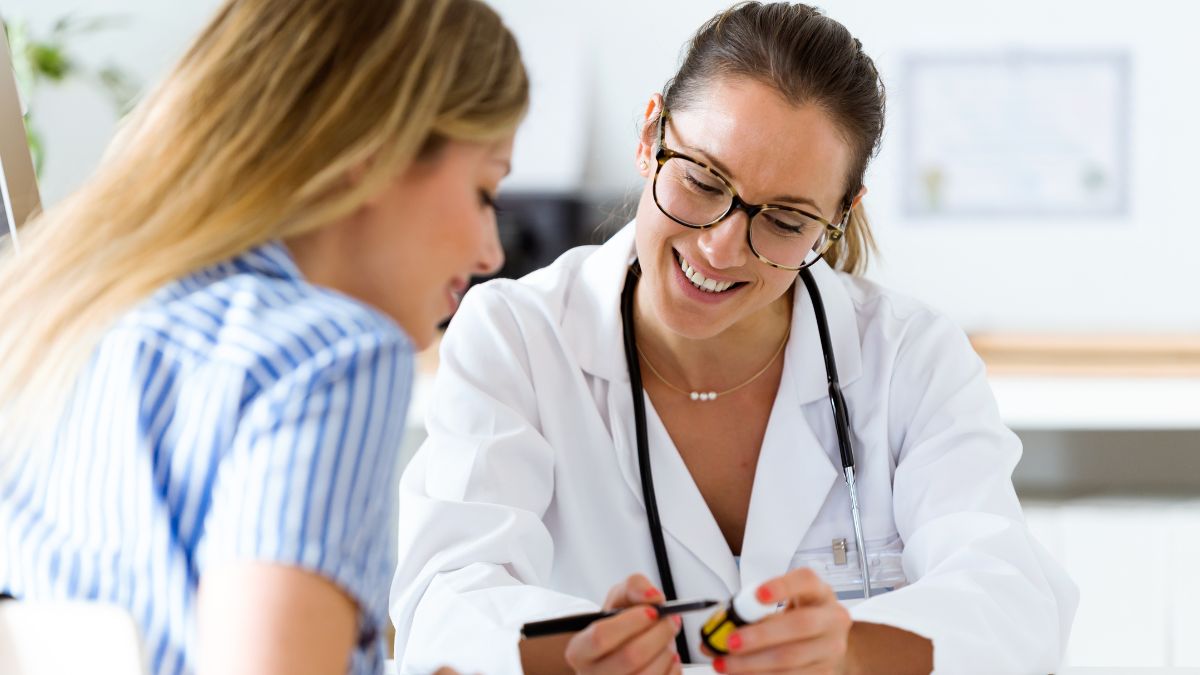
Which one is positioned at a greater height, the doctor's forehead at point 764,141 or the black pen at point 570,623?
the doctor's forehead at point 764,141

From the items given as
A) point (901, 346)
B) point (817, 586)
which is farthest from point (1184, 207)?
point (817, 586)

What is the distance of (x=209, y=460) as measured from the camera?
75 centimetres

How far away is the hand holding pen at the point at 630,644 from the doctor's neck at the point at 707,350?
0.59 meters

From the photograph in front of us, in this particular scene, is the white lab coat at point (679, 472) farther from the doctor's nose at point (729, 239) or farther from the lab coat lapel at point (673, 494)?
the doctor's nose at point (729, 239)

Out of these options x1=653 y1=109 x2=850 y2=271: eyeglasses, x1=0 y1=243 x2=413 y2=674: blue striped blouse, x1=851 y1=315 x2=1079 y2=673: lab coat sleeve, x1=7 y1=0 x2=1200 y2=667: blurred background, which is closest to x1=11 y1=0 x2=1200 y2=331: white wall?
x1=7 y1=0 x2=1200 y2=667: blurred background

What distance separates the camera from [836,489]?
156 centimetres

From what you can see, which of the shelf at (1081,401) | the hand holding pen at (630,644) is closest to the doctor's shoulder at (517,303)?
the hand holding pen at (630,644)

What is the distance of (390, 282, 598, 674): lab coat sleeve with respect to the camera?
4.00 ft

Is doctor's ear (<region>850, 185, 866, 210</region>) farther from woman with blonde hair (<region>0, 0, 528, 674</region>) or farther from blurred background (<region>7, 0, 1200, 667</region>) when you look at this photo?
blurred background (<region>7, 0, 1200, 667</region>)

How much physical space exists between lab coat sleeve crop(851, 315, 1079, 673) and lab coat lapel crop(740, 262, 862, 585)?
0.27ft

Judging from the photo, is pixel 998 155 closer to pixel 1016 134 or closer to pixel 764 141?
pixel 1016 134

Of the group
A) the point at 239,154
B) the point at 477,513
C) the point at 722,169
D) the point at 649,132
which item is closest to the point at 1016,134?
the point at 649,132

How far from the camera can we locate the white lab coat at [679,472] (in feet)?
4.43

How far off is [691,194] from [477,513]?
1.48ft
